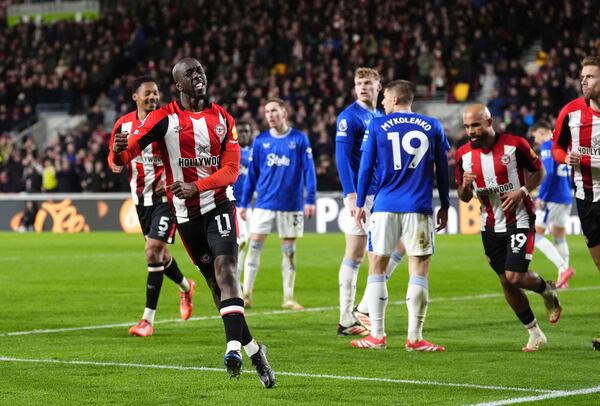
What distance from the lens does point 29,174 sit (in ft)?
120

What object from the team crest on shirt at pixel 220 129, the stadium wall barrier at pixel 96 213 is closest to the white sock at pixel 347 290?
the team crest on shirt at pixel 220 129

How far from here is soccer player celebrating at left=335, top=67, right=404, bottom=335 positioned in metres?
11.0

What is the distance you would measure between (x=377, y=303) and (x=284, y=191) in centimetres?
435

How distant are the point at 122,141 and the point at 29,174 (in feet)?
96.7

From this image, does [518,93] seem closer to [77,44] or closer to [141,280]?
[141,280]

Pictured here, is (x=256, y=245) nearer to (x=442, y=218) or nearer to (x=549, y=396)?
(x=442, y=218)

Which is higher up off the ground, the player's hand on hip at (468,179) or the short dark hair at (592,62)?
the short dark hair at (592,62)

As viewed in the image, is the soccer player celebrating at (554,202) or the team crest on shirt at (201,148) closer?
the team crest on shirt at (201,148)

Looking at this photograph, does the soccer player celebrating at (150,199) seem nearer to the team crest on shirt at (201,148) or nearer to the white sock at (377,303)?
the white sock at (377,303)

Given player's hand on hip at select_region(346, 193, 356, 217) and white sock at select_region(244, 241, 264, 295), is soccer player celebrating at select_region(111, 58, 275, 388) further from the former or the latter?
white sock at select_region(244, 241, 264, 295)

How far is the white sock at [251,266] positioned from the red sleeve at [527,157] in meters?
4.99

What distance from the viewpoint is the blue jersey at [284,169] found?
14.2 m

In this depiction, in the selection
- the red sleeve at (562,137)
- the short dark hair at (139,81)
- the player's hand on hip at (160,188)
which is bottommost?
the player's hand on hip at (160,188)

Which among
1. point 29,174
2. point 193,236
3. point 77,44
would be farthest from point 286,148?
point 77,44
